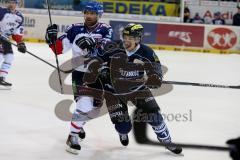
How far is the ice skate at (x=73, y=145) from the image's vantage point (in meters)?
3.93

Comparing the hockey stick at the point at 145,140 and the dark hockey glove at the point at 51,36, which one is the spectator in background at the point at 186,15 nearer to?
the dark hockey glove at the point at 51,36

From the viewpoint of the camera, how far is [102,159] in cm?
385

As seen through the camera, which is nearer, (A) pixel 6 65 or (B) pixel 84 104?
(B) pixel 84 104

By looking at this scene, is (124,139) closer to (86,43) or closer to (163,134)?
(163,134)

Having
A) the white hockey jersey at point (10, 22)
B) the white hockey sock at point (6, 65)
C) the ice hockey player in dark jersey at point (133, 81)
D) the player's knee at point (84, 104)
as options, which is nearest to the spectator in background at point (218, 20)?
the white hockey jersey at point (10, 22)

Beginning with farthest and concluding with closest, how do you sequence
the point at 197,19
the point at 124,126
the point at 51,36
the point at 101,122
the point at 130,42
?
the point at 197,19
the point at 101,122
the point at 51,36
the point at 124,126
the point at 130,42

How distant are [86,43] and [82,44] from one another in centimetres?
4

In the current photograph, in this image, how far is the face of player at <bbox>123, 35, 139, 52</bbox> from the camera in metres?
3.81

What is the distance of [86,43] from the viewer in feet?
13.1

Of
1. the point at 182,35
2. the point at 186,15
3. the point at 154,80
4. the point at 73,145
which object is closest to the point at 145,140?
the point at 154,80

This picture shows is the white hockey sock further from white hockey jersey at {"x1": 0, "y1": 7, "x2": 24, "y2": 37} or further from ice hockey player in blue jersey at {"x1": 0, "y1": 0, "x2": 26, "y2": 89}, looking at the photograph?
white hockey jersey at {"x1": 0, "y1": 7, "x2": 24, "y2": 37}

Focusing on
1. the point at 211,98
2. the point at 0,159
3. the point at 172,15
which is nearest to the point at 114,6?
the point at 172,15

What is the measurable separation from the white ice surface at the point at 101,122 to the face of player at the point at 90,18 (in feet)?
3.47

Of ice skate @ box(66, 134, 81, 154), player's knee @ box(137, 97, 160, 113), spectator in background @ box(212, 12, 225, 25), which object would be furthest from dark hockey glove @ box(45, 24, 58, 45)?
spectator in background @ box(212, 12, 225, 25)
